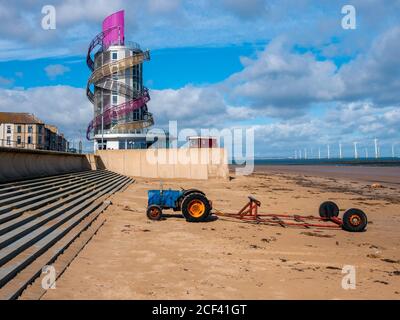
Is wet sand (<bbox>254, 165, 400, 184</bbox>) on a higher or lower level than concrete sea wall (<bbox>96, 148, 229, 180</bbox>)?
lower

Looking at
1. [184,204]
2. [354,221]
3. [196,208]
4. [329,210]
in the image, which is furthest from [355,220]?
[184,204]

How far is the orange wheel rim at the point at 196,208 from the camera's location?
1327cm

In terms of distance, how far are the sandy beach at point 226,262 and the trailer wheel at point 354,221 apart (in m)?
0.27

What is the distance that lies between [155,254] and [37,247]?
2.70 metres

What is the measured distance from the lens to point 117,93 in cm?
5447

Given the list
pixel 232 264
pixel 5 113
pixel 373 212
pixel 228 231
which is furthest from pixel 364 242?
pixel 5 113

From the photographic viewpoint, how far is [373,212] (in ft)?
60.3

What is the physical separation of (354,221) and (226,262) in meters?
6.44

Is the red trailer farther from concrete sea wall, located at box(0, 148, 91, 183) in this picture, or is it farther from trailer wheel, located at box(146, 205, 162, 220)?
concrete sea wall, located at box(0, 148, 91, 183)

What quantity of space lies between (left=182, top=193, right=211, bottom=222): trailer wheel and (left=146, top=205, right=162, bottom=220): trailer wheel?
999 millimetres

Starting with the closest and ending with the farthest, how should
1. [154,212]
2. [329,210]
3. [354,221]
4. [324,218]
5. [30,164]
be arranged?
[354,221]
[154,212]
[324,218]
[329,210]
[30,164]

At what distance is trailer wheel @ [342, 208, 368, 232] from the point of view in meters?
12.5

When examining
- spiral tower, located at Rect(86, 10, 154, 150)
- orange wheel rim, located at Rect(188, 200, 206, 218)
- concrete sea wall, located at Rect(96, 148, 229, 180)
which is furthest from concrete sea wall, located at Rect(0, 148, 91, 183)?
spiral tower, located at Rect(86, 10, 154, 150)

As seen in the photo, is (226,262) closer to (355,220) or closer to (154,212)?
(154,212)
